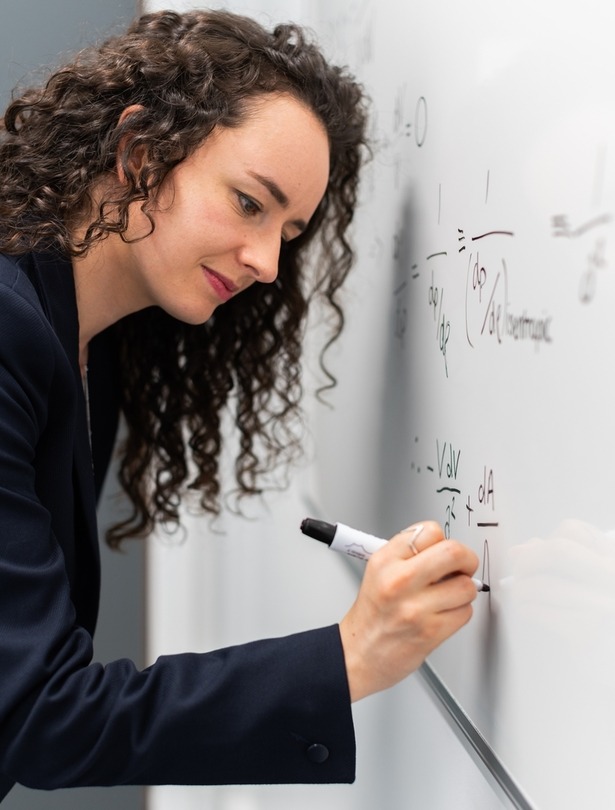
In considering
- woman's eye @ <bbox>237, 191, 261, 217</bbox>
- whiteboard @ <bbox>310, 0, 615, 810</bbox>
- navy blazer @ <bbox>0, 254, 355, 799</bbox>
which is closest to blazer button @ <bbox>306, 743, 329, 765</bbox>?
navy blazer @ <bbox>0, 254, 355, 799</bbox>

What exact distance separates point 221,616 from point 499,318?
1.05 m

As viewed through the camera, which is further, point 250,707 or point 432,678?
point 432,678

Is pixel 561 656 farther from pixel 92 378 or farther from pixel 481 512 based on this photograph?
pixel 92 378

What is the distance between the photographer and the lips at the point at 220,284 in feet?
2.81

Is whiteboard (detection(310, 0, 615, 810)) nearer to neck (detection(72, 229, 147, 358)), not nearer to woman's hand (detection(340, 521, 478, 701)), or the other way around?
woman's hand (detection(340, 521, 478, 701))

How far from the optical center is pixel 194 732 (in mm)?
658

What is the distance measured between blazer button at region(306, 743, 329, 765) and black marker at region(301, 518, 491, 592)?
139 millimetres

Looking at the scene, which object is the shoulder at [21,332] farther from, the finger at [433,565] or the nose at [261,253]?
the finger at [433,565]

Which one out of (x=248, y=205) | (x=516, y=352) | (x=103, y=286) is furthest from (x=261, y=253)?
(x=516, y=352)

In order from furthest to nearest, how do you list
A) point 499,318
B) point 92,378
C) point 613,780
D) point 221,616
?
1. point 221,616
2. point 92,378
3. point 499,318
4. point 613,780

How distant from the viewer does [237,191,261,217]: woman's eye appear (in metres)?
0.80

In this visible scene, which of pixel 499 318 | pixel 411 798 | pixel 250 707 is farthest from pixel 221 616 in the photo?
pixel 499 318

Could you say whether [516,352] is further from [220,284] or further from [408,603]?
[220,284]

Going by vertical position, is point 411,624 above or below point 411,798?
above
